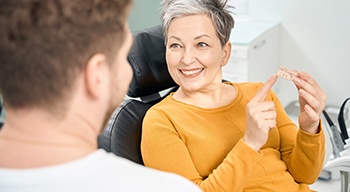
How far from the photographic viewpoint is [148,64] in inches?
→ 71.6

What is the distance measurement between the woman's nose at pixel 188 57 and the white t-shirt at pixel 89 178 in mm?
831

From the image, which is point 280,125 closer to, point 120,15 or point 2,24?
point 120,15

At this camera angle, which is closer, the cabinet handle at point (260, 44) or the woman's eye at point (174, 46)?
the woman's eye at point (174, 46)

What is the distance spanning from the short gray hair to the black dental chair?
179 mm

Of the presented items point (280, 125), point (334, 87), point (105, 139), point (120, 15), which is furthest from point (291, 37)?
point (120, 15)

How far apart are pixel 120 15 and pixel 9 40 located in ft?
0.55

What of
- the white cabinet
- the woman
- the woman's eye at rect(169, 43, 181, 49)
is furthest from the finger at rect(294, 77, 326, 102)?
the white cabinet

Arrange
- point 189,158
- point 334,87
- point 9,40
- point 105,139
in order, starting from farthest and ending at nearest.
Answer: point 334,87
point 105,139
point 189,158
point 9,40

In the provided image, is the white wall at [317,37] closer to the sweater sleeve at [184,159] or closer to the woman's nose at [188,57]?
the woman's nose at [188,57]

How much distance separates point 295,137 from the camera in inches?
69.7

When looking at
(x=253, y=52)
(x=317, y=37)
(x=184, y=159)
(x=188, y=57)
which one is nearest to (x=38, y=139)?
(x=184, y=159)

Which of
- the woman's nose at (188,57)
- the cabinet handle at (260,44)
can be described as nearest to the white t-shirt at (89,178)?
the woman's nose at (188,57)

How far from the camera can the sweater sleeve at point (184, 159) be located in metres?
1.47

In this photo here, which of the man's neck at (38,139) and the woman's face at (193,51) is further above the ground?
the man's neck at (38,139)
